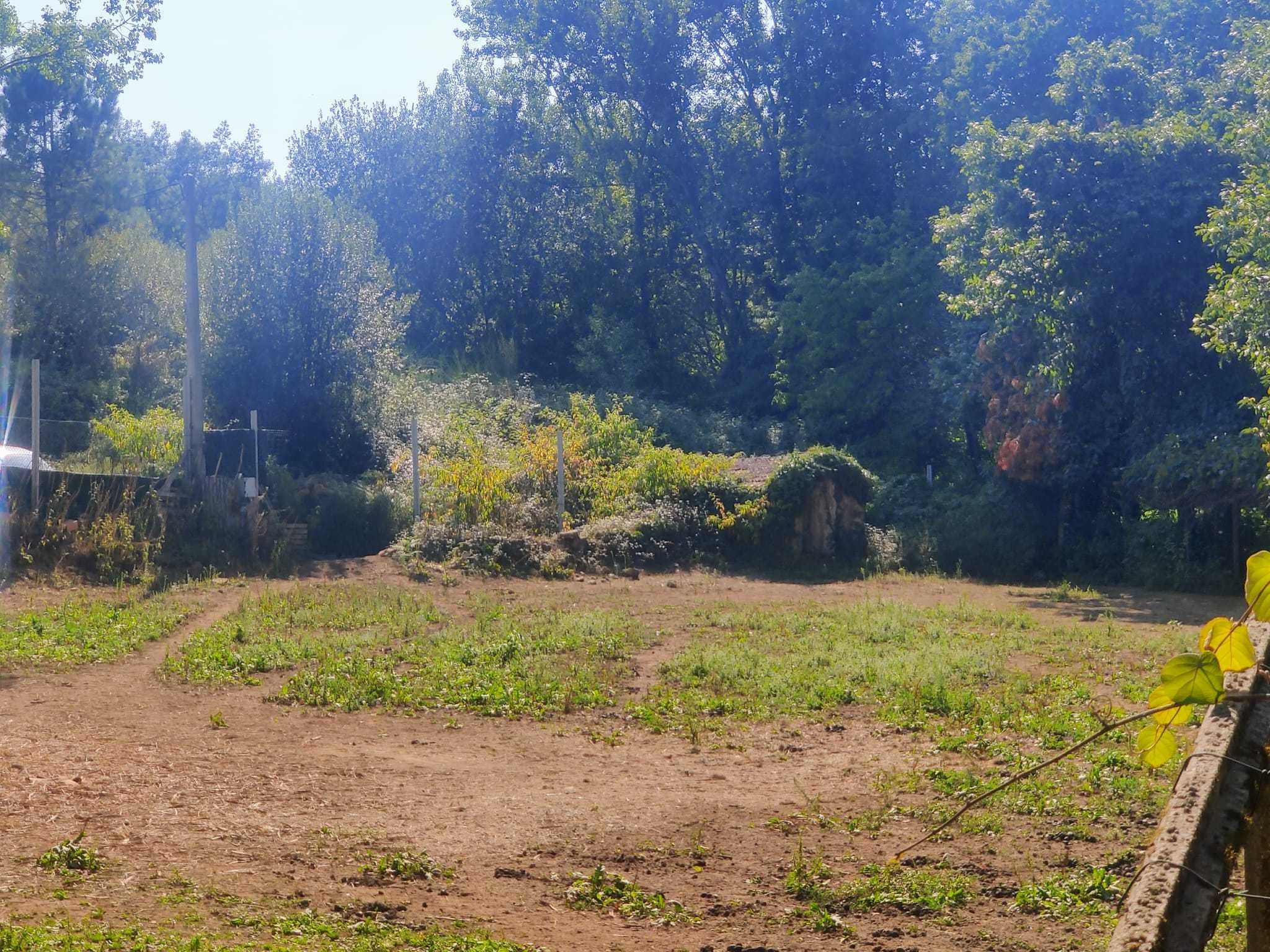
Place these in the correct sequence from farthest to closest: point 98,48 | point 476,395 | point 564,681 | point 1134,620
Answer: point 476,395
point 98,48
point 1134,620
point 564,681

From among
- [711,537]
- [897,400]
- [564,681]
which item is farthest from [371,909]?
[897,400]

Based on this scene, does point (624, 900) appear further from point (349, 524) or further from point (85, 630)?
point (349, 524)

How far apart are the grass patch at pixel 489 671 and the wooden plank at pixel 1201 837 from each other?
745cm

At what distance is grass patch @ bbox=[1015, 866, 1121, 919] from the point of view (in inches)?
203

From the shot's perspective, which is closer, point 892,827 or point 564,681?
point 892,827

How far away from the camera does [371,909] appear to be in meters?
5.27

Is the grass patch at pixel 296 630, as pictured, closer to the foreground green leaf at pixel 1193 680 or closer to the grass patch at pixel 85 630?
the grass patch at pixel 85 630

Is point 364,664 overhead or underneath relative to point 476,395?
underneath

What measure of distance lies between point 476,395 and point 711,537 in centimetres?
1067

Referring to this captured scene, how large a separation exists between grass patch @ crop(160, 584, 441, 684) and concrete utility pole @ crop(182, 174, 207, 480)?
436cm

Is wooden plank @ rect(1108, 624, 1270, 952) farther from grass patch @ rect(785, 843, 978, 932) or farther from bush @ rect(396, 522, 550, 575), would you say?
bush @ rect(396, 522, 550, 575)

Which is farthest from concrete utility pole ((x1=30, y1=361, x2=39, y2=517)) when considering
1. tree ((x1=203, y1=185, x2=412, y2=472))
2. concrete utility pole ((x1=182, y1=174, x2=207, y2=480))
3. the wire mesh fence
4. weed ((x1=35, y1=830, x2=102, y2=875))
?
weed ((x1=35, y1=830, x2=102, y2=875))

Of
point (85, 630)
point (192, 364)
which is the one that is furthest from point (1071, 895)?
point (192, 364)

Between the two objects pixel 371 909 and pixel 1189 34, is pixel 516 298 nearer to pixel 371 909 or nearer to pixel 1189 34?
pixel 1189 34
